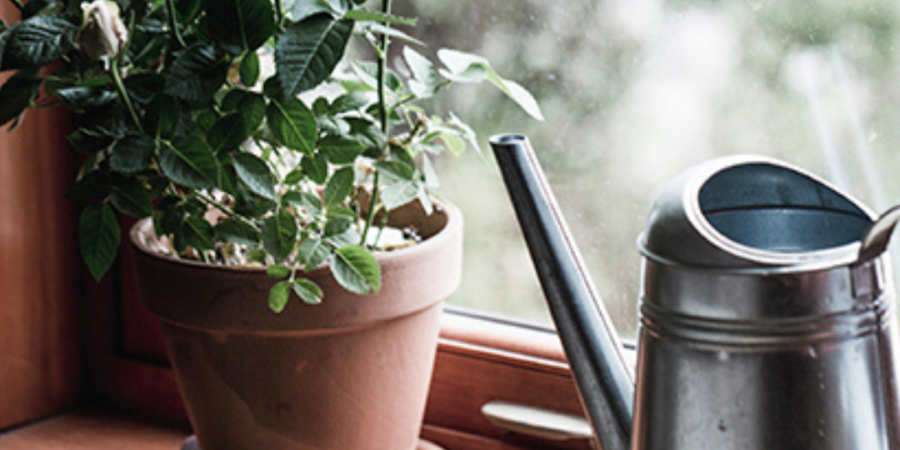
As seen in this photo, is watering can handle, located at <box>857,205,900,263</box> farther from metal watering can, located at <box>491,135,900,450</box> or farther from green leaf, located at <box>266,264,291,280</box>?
green leaf, located at <box>266,264,291,280</box>

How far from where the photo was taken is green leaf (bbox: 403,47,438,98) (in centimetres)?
73

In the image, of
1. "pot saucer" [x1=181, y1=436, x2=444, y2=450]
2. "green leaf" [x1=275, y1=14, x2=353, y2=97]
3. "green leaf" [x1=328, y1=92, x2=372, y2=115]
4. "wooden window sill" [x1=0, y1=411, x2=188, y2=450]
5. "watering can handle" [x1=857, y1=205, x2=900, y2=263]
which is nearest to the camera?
"watering can handle" [x1=857, y1=205, x2=900, y2=263]

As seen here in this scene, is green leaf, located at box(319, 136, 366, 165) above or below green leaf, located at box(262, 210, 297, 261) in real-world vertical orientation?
above

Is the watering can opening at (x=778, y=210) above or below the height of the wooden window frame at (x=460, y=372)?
above

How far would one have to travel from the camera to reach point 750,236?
580mm

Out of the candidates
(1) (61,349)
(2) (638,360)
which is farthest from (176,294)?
(1) (61,349)

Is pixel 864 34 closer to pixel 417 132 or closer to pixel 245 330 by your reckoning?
pixel 417 132

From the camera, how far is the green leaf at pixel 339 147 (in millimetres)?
681

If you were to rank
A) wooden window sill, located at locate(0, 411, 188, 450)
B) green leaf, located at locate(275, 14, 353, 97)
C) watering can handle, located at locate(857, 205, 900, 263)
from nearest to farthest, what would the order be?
watering can handle, located at locate(857, 205, 900, 263) → green leaf, located at locate(275, 14, 353, 97) → wooden window sill, located at locate(0, 411, 188, 450)

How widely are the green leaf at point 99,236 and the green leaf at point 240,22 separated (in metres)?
0.15

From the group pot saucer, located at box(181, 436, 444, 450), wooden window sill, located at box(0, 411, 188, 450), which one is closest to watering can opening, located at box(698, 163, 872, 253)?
pot saucer, located at box(181, 436, 444, 450)

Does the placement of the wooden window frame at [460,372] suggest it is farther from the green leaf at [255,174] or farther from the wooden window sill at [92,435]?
the green leaf at [255,174]

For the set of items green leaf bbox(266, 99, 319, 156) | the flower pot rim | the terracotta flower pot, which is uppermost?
green leaf bbox(266, 99, 319, 156)

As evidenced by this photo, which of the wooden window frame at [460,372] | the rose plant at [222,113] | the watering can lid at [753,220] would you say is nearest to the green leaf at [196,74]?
the rose plant at [222,113]
